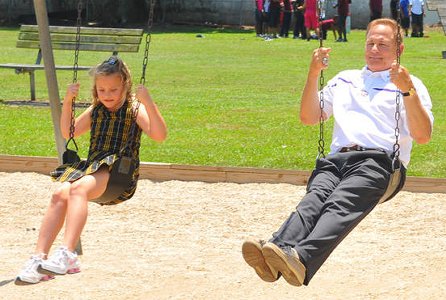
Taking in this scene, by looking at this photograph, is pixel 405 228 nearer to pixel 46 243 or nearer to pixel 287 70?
pixel 46 243

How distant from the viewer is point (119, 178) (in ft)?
19.6

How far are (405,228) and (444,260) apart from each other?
1060mm

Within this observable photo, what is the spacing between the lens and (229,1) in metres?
37.3

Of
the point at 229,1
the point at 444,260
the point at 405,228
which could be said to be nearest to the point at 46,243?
the point at 444,260

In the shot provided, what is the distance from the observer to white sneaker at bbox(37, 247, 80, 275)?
555 cm

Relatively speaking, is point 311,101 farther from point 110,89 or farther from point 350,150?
point 110,89

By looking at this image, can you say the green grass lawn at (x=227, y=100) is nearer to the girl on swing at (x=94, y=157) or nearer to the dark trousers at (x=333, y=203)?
the girl on swing at (x=94, y=157)

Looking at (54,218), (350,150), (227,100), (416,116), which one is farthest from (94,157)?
(227,100)

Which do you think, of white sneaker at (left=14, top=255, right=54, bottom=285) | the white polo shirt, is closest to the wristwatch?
the white polo shirt

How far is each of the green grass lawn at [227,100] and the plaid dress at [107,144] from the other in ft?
13.8

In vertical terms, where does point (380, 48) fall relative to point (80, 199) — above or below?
above

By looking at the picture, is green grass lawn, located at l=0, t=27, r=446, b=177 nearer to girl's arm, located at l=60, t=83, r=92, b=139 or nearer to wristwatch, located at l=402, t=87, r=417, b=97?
girl's arm, located at l=60, t=83, r=92, b=139

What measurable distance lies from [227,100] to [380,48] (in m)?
9.17

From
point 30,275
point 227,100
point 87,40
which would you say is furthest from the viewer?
point 87,40
